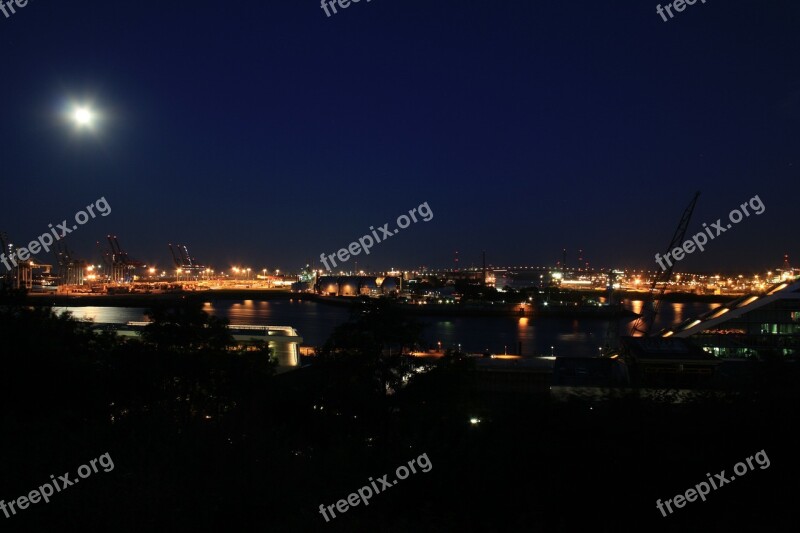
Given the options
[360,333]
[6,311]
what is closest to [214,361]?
[360,333]

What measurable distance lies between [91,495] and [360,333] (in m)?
1.75

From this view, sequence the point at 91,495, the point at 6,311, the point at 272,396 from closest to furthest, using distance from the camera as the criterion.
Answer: the point at 91,495 → the point at 272,396 → the point at 6,311

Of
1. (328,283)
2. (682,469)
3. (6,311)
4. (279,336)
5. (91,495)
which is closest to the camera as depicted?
(91,495)

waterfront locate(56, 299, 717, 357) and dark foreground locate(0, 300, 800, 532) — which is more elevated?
dark foreground locate(0, 300, 800, 532)

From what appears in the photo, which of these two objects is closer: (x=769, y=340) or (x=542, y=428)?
(x=542, y=428)

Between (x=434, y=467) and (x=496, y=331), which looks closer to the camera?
(x=434, y=467)

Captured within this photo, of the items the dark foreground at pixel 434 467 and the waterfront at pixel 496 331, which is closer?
the dark foreground at pixel 434 467

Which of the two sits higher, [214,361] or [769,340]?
[214,361]

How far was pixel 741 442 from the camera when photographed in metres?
1.61

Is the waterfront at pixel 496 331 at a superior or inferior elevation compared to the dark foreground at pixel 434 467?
inferior

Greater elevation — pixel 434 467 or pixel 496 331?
pixel 434 467

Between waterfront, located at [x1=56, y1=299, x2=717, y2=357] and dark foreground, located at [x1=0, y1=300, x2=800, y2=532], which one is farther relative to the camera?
waterfront, located at [x1=56, y1=299, x2=717, y2=357]

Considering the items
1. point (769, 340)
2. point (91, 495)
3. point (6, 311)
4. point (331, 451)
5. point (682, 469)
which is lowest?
point (769, 340)

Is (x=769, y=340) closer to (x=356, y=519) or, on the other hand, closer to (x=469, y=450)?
(x=469, y=450)
